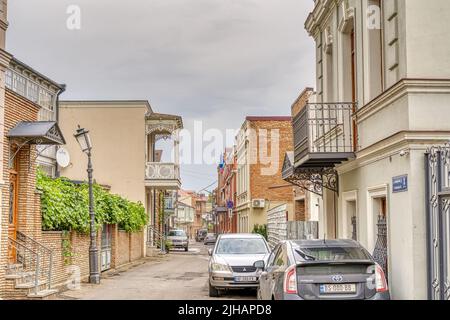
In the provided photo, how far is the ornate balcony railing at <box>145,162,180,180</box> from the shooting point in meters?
35.9

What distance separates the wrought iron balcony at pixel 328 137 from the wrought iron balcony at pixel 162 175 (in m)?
21.4

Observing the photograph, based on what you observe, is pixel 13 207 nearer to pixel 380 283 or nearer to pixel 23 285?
pixel 23 285

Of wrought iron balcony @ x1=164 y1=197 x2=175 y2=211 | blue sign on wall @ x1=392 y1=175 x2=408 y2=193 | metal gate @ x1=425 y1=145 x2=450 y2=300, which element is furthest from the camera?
wrought iron balcony @ x1=164 y1=197 x2=175 y2=211

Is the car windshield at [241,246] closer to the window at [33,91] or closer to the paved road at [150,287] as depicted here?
the paved road at [150,287]

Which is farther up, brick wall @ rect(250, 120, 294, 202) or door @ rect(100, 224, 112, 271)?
brick wall @ rect(250, 120, 294, 202)

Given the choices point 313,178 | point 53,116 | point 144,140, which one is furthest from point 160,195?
point 313,178

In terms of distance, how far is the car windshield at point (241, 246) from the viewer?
16.6 m

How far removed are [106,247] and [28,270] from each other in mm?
8732

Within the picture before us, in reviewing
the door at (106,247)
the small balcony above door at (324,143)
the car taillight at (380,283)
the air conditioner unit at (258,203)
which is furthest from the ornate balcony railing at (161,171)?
the car taillight at (380,283)

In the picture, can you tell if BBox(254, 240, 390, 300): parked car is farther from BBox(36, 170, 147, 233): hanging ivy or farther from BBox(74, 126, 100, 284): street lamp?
BBox(74, 126, 100, 284): street lamp

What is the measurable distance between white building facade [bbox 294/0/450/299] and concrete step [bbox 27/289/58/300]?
20.7 feet

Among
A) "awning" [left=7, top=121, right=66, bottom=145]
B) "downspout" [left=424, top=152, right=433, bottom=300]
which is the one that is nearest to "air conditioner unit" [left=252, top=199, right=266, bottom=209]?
"awning" [left=7, top=121, right=66, bottom=145]

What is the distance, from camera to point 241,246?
55.5 feet

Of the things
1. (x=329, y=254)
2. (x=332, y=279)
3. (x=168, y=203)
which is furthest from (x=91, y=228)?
(x=168, y=203)
